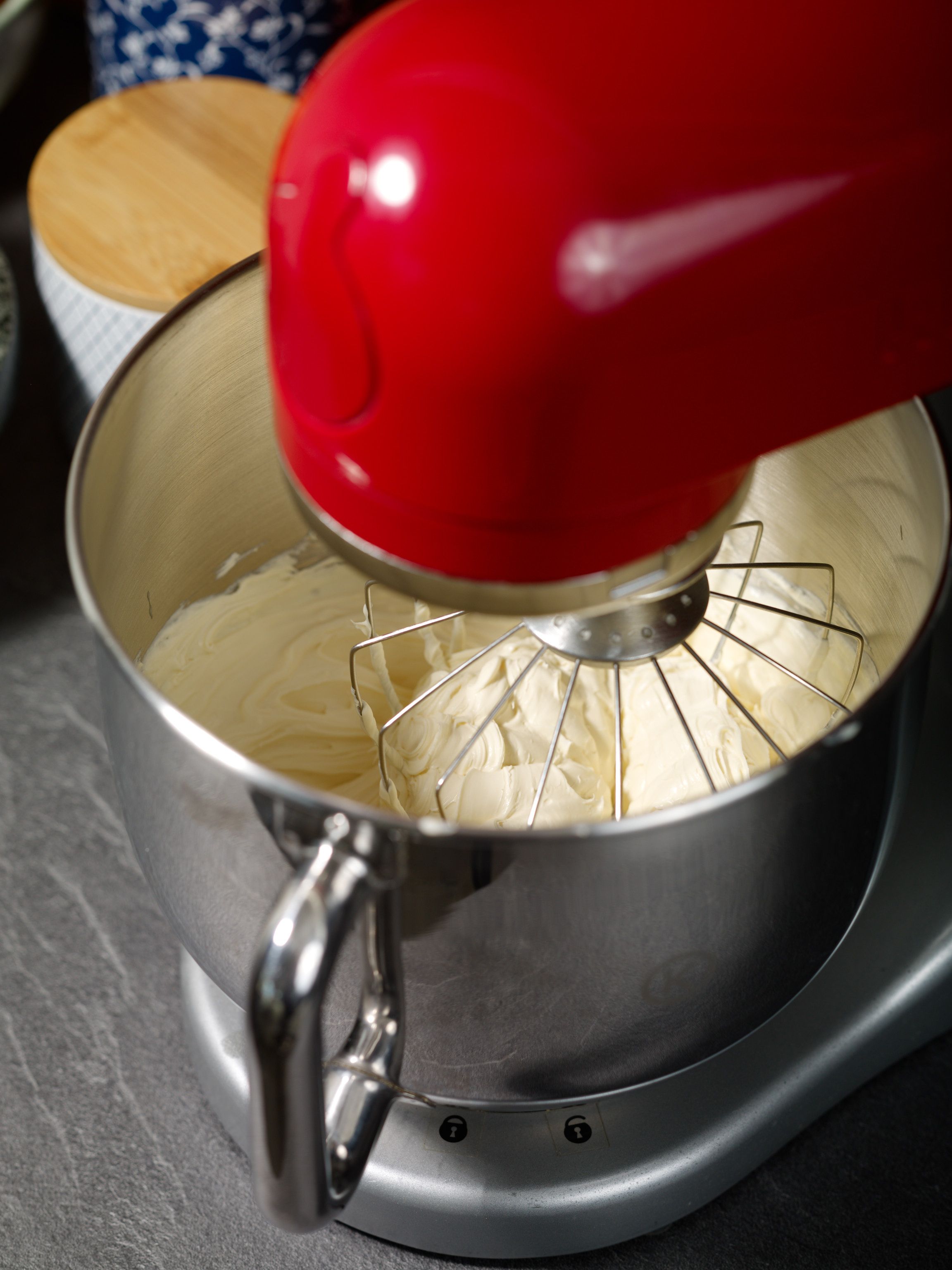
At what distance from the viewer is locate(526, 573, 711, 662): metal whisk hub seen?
39 centimetres

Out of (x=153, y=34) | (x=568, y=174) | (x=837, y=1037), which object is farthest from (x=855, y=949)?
(x=153, y=34)

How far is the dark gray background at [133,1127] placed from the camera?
514 mm

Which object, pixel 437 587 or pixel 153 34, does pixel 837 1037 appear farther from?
pixel 153 34

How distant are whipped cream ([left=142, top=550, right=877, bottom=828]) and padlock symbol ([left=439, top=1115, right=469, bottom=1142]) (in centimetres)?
11

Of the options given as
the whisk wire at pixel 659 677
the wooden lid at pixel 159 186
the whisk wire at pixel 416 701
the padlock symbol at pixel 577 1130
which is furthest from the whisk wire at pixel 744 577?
the wooden lid at pixel 159 186

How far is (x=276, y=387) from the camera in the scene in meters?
0.30

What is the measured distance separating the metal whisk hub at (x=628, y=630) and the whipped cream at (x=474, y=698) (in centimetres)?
12

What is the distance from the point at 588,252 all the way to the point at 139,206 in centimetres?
58

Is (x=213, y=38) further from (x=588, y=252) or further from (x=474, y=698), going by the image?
(x=588, y=252)

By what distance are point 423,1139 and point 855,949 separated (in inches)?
7.8

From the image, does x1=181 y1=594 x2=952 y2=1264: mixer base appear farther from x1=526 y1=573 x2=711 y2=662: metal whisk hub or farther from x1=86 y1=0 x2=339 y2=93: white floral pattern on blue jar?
x1=86 y1=0 x2=339 y2=93: white floral pattern on blue jar

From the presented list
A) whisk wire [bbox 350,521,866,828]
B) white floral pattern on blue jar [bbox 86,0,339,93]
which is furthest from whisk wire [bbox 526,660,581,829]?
white floral pattern on blue jar [bbox 86,0,339,93]

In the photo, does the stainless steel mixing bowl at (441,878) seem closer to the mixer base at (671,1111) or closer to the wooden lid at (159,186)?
the mixer base at (671,1111)

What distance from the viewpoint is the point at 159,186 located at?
77cm
